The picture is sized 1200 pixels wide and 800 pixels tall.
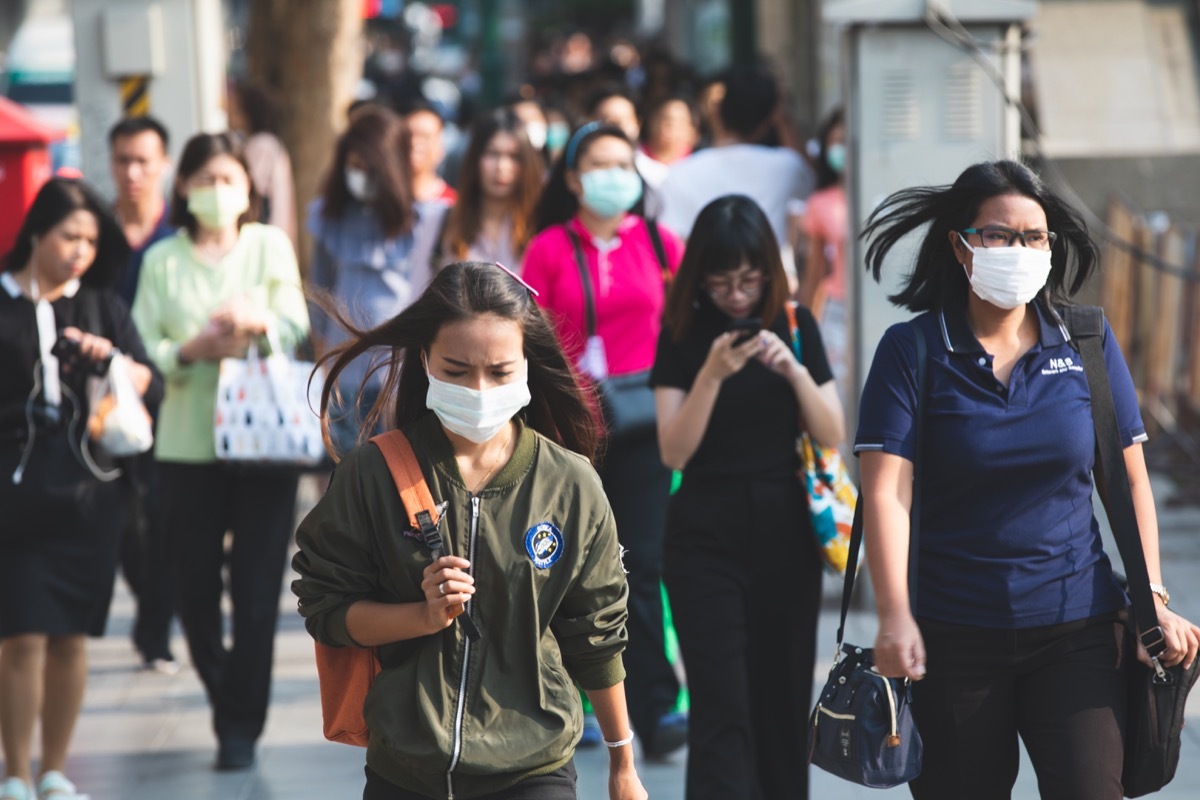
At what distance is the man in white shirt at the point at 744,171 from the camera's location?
8.12 metres

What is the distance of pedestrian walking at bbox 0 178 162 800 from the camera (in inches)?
207

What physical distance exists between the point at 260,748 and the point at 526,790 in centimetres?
316

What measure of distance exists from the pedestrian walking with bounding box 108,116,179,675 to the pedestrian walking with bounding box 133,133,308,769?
0.69 m

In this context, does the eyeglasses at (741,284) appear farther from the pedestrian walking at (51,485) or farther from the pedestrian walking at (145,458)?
the pedestrian walking at (145,458)

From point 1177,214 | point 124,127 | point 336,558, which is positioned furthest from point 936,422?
point 1177,214

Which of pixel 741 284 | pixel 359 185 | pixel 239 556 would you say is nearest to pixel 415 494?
pixel 741 284

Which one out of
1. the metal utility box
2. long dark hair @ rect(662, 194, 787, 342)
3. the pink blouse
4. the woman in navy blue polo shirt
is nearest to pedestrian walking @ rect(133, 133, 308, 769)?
the pink blouse

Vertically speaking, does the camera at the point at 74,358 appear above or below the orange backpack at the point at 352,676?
above

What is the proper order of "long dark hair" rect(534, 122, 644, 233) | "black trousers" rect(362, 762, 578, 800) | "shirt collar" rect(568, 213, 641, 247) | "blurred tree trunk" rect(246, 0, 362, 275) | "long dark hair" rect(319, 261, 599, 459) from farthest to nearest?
"blurred tree trunk" rect(246, 0, 362, 275), "long dark hair" rect(534, 122, 644, 233), "shirt collar" rect(568, 213, 641, 247), "long dark hair" rect(319, 261, 599, 459), "black trousers" rect(362, 762, 578, 800)

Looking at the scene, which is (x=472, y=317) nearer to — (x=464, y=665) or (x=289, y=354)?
(x=464, y=665)

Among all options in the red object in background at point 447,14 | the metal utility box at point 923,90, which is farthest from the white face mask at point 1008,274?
the red object in background at point 447,14

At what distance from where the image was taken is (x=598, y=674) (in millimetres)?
3260

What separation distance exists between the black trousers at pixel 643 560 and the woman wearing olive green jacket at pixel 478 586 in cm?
244

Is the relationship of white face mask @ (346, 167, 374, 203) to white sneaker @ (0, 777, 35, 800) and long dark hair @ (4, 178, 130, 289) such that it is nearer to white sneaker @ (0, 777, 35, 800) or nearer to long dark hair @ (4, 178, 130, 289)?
long dark hair @ (4, 178, 130, 289)
